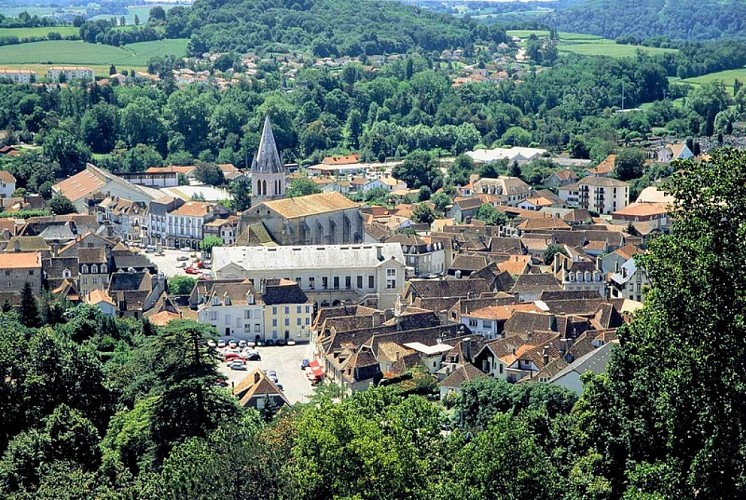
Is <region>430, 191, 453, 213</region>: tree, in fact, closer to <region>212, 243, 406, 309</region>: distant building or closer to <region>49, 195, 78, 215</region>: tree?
<region>49, 195, 78, 215</region>: tree

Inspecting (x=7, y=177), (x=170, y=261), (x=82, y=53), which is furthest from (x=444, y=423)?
(x=82, y=53)

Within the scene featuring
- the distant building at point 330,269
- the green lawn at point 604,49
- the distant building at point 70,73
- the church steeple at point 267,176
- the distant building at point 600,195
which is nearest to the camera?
the distant building at point 330,269

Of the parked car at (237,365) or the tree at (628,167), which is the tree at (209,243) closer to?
the parked car at (237,365)

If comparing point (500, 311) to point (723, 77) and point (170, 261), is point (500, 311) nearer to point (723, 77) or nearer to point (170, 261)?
point (170, 261)

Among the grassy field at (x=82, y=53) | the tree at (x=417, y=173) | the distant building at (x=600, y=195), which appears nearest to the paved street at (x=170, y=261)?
the tree at (x=417, y=173)

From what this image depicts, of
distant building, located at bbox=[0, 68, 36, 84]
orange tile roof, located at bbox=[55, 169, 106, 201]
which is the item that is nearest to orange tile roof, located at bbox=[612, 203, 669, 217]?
orange tile roof, located at bbox=[55, 169, 106, 201]

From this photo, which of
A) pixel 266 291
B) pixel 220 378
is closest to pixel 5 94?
pixel 266 291
